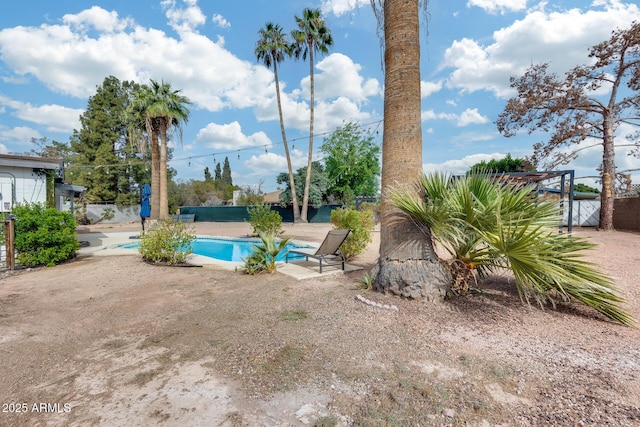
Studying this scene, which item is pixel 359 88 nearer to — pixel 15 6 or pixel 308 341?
pixel 15 6

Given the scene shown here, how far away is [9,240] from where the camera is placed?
20.1ft

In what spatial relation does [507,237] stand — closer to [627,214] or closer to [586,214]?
[627,214]

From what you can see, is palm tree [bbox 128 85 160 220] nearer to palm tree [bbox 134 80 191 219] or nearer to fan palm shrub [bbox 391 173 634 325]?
palm tree [bbox 134 80 191 219]

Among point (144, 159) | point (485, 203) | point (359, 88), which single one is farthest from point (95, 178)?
point (485, 203)

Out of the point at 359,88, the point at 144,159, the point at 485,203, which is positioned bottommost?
the point at 485,203

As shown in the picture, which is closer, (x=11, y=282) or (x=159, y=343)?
(x=159, y=343)

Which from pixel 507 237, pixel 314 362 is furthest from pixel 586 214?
pixel 314 362

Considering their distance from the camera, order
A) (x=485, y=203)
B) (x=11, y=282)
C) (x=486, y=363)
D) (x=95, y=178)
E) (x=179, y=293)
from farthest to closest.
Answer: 1. (x=95, y=178)
2. (x=11, y=282)
3. (x=179, y=293)
4. (x=485, y=203)
5. (x=486, y=363)

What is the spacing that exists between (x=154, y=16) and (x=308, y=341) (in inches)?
445

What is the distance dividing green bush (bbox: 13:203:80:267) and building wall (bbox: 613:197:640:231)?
2358 centimetres

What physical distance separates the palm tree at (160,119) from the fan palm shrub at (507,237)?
17.8 m

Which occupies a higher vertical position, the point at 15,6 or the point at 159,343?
the point at 15,6

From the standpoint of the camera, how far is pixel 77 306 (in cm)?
401

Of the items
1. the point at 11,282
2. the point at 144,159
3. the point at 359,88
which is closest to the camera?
the point at 11,282
